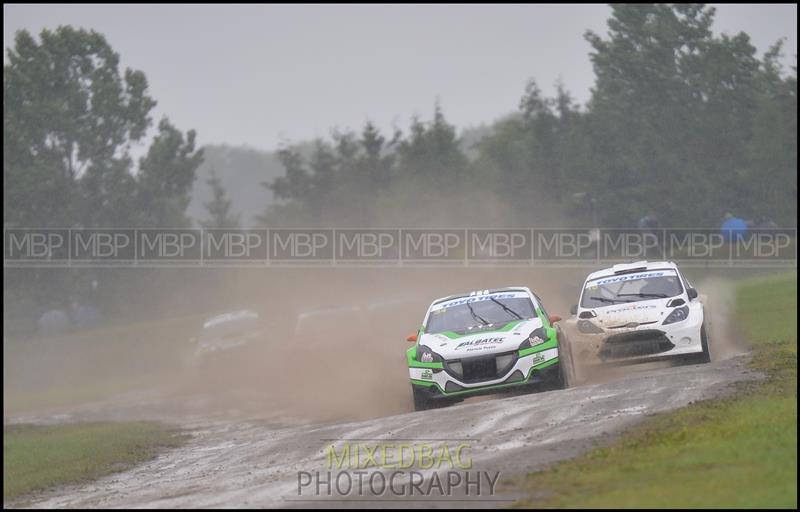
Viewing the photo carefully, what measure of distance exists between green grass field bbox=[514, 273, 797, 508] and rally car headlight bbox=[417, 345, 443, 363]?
3892 millimetres

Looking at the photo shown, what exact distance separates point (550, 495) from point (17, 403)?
3137cm

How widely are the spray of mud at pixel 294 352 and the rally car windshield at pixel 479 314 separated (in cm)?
142

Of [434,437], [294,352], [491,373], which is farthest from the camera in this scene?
[294,352]

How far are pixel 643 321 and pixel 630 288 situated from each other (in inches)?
53.1

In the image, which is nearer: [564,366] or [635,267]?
[564,366]

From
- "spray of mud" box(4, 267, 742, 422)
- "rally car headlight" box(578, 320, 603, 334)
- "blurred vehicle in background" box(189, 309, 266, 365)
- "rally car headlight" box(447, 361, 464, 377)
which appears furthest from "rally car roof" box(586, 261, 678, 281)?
"blurred vehicle in background" box(189, 309, 266, 365)

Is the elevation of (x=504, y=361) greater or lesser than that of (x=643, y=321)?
lesser

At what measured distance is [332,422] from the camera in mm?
17844

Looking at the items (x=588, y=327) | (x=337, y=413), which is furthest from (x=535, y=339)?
(x=337, y=413)

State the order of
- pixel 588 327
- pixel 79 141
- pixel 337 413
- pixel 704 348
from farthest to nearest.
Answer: pixel 79 141, pixel 337 413, pixel 588 327, pixel 704 348

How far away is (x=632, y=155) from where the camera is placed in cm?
6391

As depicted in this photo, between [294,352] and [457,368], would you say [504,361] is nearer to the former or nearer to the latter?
[457,368]

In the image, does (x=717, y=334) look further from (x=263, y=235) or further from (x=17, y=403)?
(x=263, y=235)

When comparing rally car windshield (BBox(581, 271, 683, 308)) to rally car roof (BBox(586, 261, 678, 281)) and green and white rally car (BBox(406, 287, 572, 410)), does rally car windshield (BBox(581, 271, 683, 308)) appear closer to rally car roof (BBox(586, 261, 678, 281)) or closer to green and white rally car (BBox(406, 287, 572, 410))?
rally car roof (BBox(586, 261, 678, 281))
